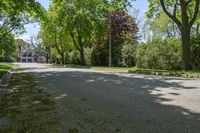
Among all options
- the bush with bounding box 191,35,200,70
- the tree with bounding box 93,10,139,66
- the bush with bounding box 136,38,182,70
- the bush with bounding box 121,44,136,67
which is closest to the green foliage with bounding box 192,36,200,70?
the bush with bounding box 191,35,200,70

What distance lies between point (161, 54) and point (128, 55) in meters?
9.17

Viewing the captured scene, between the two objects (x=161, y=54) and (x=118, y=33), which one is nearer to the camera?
(x=161, y=54)

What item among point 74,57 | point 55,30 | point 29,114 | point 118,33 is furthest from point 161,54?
point 74,57

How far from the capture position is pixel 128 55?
42.8m

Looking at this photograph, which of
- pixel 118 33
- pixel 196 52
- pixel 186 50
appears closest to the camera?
pixel 186 50

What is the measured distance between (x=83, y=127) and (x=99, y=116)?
1.08 m

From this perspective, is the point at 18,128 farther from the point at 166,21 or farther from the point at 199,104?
the point at 166,21

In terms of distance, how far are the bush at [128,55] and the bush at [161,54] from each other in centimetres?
335

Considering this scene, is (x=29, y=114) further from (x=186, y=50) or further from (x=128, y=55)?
(x=128, y=55)

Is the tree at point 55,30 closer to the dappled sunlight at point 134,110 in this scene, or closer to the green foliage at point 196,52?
the green foliage at point 196,52

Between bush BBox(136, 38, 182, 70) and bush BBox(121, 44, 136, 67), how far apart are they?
3.35 meters

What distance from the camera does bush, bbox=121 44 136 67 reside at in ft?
137

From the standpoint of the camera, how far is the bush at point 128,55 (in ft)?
137

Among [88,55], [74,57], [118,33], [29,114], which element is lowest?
[29,114]
